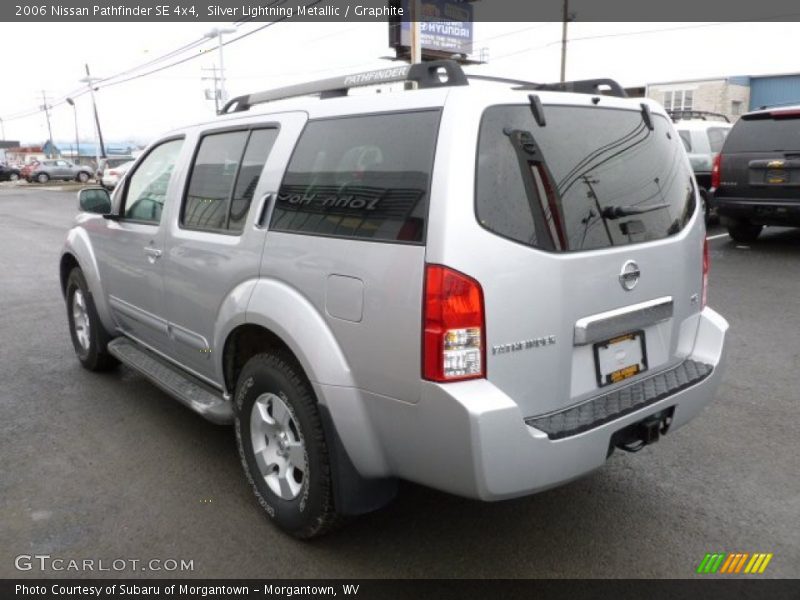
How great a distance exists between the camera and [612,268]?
2.66 meters

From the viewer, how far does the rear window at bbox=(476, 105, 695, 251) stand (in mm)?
2432

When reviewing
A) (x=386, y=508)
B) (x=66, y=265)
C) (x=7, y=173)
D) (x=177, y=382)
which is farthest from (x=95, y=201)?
(x=7, y=173)

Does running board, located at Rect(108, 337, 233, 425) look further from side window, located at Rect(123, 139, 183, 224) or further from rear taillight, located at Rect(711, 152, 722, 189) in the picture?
rear taillight, located at Rect(711, 152, 722, 189)

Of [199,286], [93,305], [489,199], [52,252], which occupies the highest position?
[489,199]

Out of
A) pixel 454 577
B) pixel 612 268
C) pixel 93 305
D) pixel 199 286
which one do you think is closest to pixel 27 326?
pixel 93 305

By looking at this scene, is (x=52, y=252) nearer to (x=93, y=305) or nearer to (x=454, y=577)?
(x=93, y=305)

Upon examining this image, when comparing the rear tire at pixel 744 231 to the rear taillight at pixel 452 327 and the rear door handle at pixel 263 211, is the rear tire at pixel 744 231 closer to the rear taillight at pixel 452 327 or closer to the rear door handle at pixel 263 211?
the rear door handle at pixel 263 211

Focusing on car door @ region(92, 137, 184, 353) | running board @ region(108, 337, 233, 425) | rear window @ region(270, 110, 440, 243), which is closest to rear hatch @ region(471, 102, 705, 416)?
rear window @ region(270, 110, 440, 243)

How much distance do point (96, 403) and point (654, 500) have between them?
11.7 ft

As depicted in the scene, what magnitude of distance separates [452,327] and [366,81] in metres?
1.37

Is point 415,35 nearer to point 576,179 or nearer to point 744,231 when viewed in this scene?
point 744,231

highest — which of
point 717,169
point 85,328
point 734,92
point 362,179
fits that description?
point 734,92

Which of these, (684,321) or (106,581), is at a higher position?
(684,321)

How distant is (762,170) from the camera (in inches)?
368
